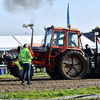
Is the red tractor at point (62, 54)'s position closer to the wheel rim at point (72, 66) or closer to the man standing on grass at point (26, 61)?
the wheel rim at point (72, 66)

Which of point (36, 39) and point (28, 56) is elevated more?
point (36, 39)

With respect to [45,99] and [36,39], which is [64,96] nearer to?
[45,99]

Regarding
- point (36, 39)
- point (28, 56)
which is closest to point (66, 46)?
point (28, 56)

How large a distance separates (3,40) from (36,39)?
186 inches

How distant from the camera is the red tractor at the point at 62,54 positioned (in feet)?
43.9

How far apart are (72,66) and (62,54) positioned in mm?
908

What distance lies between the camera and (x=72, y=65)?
44.7 feet

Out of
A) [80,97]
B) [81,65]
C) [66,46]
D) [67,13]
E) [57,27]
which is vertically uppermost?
[67,13]

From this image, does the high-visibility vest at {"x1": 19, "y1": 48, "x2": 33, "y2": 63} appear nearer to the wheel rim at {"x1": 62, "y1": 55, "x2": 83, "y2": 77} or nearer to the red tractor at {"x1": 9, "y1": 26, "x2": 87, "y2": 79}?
the red tractor at {"x1": 9, "y1": 26, "x2": 87, "y2": 79}

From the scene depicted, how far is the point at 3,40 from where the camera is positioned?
33.7m

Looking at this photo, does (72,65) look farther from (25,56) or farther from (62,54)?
(25,56)

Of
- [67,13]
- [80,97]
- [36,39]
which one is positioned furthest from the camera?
[36,39]

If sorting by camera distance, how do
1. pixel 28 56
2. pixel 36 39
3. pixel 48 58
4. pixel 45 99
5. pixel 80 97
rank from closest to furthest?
pixel 45 99 → pixel 80 97 → pixel 28 56 → pixel 48 58 → pixel 36 39

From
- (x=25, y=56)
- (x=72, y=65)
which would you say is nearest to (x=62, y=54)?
(x=72, y=65)
